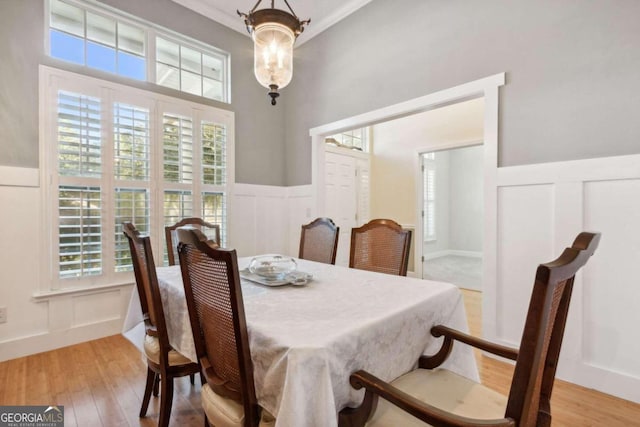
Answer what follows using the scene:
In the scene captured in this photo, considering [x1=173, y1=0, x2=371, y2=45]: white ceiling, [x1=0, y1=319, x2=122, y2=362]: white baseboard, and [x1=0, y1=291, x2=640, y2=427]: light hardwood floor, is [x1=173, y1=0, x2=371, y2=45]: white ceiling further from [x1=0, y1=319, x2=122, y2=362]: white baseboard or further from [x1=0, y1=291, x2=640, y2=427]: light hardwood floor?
[x1=0, y1=291, x2=640, y2=427]: light hardwood floor

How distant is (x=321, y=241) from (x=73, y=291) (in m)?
2.13

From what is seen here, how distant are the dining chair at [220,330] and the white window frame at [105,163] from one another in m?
2.12

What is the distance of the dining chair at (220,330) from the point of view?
93 centimetres

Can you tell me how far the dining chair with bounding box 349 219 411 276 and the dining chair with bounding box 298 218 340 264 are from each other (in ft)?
0.55

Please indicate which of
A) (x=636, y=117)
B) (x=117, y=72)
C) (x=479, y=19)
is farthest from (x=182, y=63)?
(x=636, y=117)

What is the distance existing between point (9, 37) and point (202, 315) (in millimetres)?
2836

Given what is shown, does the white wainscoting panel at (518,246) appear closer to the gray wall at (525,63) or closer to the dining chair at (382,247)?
the gray wall at (525,63)

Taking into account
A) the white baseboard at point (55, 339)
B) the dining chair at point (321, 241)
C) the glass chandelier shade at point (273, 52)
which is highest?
the glass chandelier shade at point (273, 52)

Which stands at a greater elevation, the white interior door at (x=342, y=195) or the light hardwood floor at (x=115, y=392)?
the white interior door at (x=342, y=195)

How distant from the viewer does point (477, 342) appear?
1146mm

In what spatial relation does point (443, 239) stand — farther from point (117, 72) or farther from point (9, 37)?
point (9, 37)

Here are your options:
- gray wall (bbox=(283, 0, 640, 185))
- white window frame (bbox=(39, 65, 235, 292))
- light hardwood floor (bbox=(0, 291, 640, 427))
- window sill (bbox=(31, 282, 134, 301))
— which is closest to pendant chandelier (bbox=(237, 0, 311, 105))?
gray wall (bbox=(283, 0, 640, 185))

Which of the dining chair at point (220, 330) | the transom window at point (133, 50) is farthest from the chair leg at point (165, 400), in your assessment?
the transom window at point (133, 50)

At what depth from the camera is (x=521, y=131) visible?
2.21 metres
